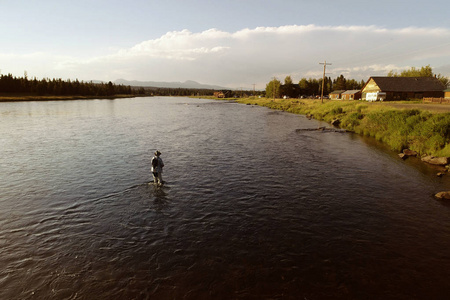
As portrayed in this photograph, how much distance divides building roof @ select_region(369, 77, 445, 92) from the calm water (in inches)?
2864

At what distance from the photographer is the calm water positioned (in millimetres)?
9703

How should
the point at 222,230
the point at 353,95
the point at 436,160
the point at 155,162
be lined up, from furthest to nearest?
1. the point at 353,95
2. the point at 436,160
3. the point at 155,162
4. the point at 222,230

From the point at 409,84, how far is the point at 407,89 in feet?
9.63

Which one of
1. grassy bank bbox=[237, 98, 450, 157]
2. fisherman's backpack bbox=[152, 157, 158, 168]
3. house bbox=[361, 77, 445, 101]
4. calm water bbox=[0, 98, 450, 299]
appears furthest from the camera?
house bbox=[361, 77, 445, 101]

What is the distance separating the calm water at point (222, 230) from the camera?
382 inches

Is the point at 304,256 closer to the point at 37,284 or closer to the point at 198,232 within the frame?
the point at 198,232

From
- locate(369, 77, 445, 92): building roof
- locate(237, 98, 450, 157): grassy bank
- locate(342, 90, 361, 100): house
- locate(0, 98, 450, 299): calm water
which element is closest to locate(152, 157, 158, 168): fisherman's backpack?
locate(0, 98, 450, 299): calm water

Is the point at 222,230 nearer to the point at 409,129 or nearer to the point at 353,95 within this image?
the point at 409,129

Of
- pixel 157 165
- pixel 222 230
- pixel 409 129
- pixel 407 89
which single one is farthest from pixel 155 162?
pixel 407 89

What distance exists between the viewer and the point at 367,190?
1908cm

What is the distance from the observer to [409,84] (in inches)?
3339

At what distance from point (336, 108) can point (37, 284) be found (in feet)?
216

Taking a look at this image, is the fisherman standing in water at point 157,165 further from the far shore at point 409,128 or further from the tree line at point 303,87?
the tree line at point 303,87

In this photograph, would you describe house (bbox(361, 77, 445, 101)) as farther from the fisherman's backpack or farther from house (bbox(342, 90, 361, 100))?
the fisherman's backpack
